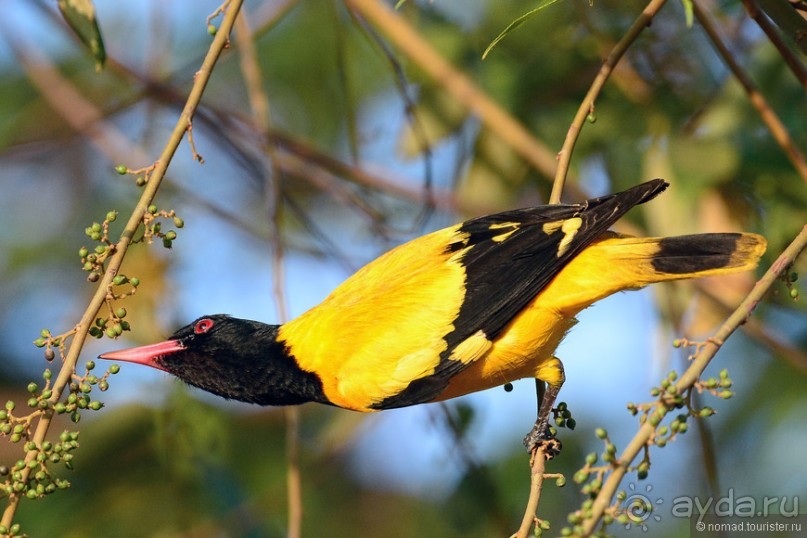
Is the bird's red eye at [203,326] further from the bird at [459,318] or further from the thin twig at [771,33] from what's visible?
the thin twig at [771,33]

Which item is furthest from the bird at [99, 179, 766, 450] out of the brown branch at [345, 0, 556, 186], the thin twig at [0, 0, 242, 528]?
the thin twig at [0, 0, 242, 528]

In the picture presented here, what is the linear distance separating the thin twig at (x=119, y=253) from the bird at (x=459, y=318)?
35.4 inches

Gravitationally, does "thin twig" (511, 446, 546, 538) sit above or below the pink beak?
below

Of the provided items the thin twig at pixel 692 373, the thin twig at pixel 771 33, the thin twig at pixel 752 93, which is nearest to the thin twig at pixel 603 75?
the thin twig at pixel 771 33

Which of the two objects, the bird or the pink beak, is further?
the pink beak

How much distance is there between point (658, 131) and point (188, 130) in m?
2.44

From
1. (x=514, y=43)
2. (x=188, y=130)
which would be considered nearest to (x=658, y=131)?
(x=514, y=43)

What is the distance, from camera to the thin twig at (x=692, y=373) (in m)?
1.66

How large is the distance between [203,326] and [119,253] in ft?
4.00

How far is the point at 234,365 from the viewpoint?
10.3 feet

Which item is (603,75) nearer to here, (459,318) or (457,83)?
(459,318)

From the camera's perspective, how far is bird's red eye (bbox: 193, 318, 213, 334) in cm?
313

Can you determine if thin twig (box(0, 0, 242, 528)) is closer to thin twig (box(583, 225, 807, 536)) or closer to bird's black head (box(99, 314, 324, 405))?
thin twig (box(583, 225, 807, 536))

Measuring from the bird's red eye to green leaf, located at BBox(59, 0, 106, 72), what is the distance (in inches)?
48.4
